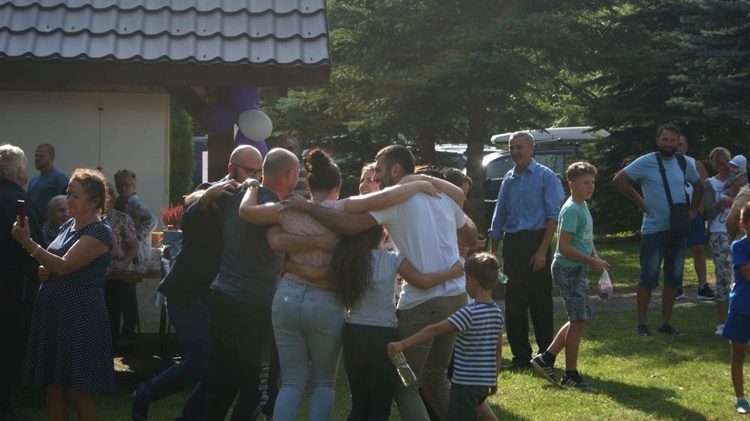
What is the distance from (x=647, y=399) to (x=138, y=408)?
3.74 meters

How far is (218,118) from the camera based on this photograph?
358 inches

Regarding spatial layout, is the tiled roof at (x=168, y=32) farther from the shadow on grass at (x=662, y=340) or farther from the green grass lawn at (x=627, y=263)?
the green grass lawn at (x=627, y=263)

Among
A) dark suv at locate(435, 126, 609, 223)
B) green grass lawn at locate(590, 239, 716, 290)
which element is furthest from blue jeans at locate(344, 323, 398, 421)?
dark suv at locate(435, 126, 609, 223)

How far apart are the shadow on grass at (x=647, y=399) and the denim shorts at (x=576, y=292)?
0.62 m

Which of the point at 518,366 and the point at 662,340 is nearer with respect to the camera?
the point at 518,366

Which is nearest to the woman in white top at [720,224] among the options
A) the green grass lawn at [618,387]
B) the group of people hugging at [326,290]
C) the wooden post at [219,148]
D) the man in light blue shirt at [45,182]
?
the green grass lawn at [618,387]

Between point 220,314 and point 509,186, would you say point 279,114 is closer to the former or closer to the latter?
point 509,186

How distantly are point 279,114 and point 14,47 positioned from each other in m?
11.3

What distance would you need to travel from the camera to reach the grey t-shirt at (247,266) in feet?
20.0

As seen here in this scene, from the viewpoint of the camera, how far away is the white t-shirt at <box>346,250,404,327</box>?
5668mm

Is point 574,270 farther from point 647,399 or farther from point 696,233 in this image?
point 696,233

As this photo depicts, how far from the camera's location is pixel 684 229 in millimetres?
10156

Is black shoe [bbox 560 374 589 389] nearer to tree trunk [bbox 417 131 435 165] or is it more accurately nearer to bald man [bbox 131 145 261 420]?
bald man [bbox 131 145 261 420]

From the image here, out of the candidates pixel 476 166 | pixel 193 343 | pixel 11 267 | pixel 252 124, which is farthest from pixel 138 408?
pixel 476 166
